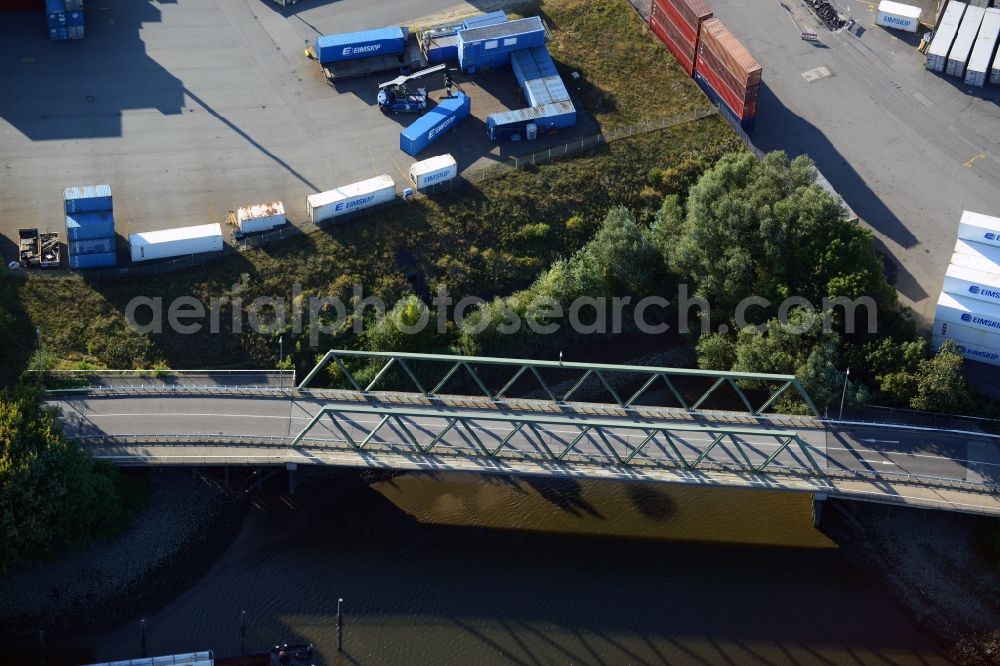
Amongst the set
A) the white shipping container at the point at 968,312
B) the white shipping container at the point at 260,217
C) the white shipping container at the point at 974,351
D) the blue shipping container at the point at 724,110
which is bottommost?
the white shipping container at the point at 974,351

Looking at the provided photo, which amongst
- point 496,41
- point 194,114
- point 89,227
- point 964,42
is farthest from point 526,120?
point 964,42

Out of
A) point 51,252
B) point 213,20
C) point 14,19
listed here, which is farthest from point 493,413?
point 14,19

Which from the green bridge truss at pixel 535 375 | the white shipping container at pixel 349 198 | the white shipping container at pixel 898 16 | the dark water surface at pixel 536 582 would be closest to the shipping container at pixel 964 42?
the white shipping container at pixel 898 16

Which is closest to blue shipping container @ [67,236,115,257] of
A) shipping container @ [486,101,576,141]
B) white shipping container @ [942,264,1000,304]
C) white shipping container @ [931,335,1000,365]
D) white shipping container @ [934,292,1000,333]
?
shipping container @ [486,101,576,141]

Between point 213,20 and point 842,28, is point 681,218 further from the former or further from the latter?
point 213,20

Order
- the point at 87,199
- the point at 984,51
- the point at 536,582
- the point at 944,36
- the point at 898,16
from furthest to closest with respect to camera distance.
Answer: the point at 898,16 < the point at 944,36 < the point at 984,51 < the point at 87,199 < the point at 536,582

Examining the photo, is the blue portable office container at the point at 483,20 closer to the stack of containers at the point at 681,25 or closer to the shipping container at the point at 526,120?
the shipping container at the point at 526,120

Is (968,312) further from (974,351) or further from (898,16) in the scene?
(898,16)

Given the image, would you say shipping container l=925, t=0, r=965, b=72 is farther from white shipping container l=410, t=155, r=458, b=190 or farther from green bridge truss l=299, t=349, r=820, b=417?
white shipping container l=410, t=155, r=458, b=190
